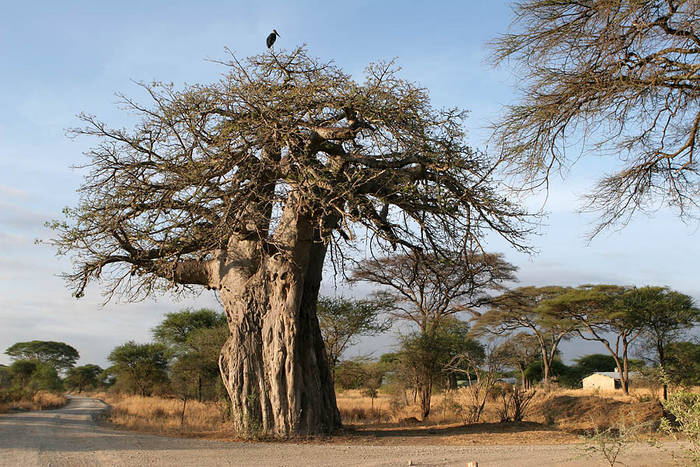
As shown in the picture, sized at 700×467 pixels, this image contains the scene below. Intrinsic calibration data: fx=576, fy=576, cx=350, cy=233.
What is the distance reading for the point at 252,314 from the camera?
30.6ft

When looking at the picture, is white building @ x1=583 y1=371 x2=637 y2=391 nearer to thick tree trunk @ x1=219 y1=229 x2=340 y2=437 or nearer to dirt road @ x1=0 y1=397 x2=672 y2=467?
dirt road @ x1=0 y1=397 x2=672 y2=467

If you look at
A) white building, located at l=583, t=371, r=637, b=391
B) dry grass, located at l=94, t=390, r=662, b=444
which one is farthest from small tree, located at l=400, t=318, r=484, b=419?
white building, located at l=583, t=371, r=637, b=391

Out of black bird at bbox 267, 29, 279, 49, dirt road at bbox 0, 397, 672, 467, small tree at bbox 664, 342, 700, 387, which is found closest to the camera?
dirt road at bbox 0, 397, 672, 467

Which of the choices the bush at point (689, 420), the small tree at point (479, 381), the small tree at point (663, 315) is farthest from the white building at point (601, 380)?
the bush at point (689, 420)

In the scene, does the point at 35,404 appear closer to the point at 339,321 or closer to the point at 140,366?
the point at 140,366

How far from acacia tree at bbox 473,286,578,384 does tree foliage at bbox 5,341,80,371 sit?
1092 inches

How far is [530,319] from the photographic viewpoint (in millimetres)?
23094

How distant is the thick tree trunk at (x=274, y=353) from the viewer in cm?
875

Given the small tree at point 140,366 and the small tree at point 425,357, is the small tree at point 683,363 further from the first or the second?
the small tree at point 140,366

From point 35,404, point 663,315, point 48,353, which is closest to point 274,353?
point 35,404

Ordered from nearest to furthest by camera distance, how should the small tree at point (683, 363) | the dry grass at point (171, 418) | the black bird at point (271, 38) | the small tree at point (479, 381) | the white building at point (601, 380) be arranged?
the black bird at point (271, 38), the dry grass at point (171, 418), the small tree at point (479, 381), the small tree at point (683, 363), the white building at point (601, 380)

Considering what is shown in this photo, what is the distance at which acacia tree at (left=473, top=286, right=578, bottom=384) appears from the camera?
21000 mm

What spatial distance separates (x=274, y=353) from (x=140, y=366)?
15.3 metres

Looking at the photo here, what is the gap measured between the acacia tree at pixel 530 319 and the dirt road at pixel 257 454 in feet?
44.1
